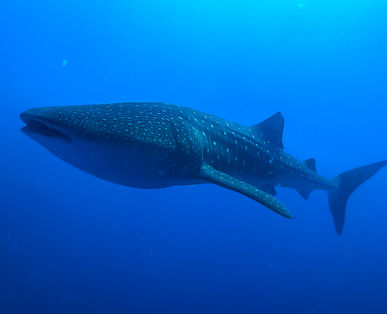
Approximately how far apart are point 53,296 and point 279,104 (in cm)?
5803

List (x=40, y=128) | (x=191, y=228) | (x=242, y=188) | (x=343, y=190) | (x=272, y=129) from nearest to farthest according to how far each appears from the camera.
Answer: (x=40, y=128) < (x=242, y=188) < (x=272, y=129) < (x=343, y=190) < (x=191, y=228)

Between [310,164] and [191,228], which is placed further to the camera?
[191,228]

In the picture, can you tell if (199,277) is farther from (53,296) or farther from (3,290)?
(3,290)

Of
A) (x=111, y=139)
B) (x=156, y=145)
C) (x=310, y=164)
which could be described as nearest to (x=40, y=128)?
(x=111, y=139)

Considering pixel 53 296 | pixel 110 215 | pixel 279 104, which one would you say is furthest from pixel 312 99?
pixel 53 296

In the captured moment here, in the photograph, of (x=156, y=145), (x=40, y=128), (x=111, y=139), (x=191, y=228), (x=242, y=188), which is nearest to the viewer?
(x=40, y=128)

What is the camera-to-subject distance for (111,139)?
3.70 m

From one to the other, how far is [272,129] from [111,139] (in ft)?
13.5

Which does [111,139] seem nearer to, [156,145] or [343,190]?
[156,145]

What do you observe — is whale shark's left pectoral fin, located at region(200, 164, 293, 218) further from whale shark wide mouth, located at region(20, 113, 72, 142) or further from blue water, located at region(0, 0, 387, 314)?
blue water, located at region(0, 0, 387, 314)

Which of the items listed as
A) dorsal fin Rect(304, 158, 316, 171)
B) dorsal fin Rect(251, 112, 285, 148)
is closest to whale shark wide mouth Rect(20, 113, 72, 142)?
dorsal fin Rect(251, 112, 285, 148)

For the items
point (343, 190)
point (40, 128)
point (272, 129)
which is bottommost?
point (40, 128)

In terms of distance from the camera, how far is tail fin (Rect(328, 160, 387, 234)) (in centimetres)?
881

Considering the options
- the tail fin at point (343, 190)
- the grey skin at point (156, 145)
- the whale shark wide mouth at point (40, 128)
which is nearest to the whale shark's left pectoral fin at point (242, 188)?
the grey skin at point (156, 145)
